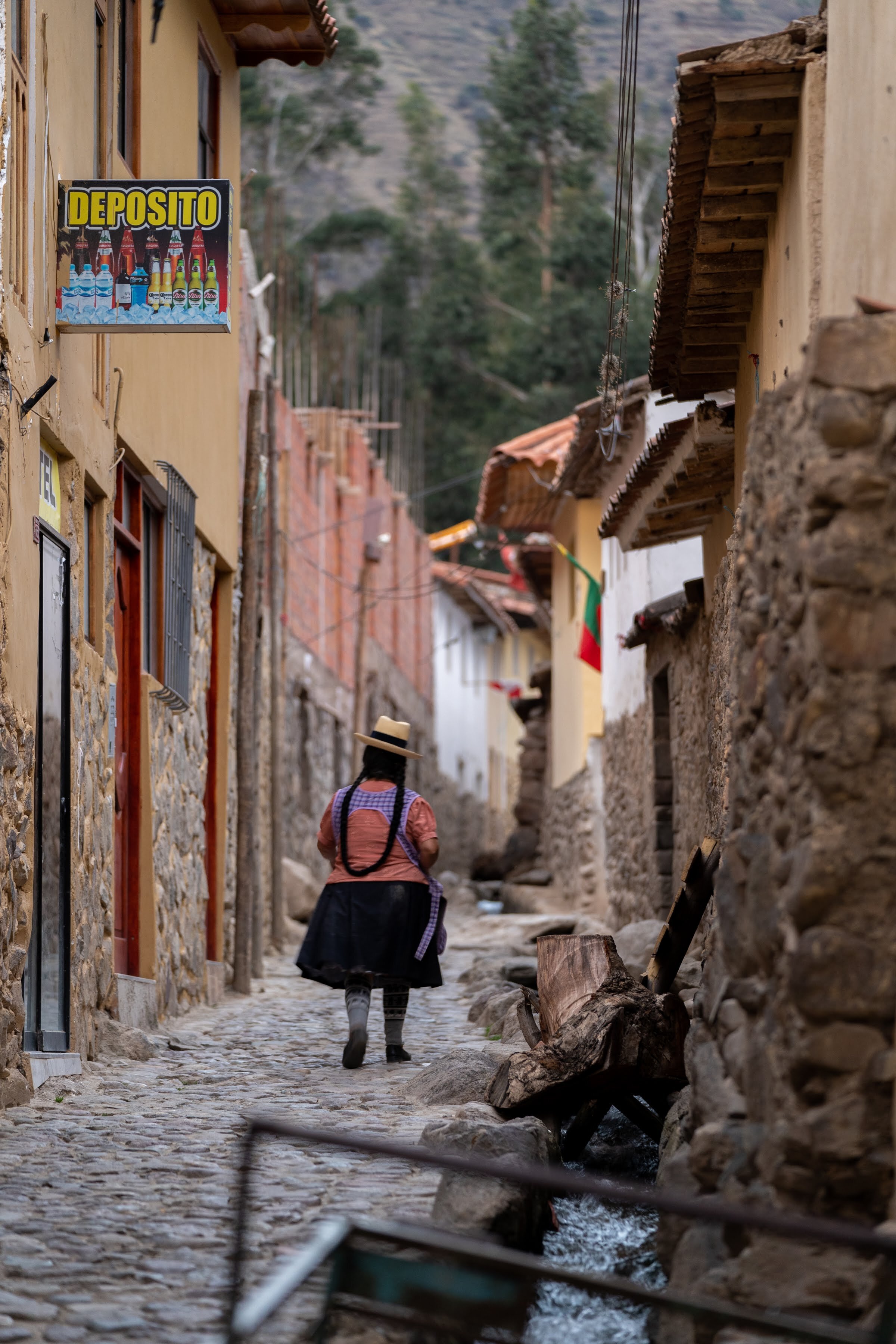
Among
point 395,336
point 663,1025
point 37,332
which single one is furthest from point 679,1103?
point 395,336

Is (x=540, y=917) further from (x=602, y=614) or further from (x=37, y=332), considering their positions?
(x=37, y=332)

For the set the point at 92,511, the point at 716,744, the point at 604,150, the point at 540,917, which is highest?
the point at 604,150

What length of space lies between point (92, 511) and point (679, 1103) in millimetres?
5009

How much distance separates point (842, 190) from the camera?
552cm

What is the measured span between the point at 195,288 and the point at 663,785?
6212 millimetres

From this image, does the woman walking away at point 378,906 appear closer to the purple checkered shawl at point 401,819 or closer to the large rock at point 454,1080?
the purple checkered shawl at point 401,819

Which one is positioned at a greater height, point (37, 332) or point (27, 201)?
point (27, 201)

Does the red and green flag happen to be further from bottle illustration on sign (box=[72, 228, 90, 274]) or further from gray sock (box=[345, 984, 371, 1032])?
bottle illustration on sign (box=[72, 228, 90, 274])

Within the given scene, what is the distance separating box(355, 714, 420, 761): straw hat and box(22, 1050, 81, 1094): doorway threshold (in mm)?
2193

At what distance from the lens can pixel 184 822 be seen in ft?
39.3

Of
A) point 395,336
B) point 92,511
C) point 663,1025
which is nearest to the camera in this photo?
point 663,1025

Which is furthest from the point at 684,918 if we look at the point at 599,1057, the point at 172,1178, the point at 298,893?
the point at 298,893

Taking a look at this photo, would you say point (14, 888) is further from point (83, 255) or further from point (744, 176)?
point (744, 176)

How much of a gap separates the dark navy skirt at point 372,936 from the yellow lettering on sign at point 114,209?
3.50 m
